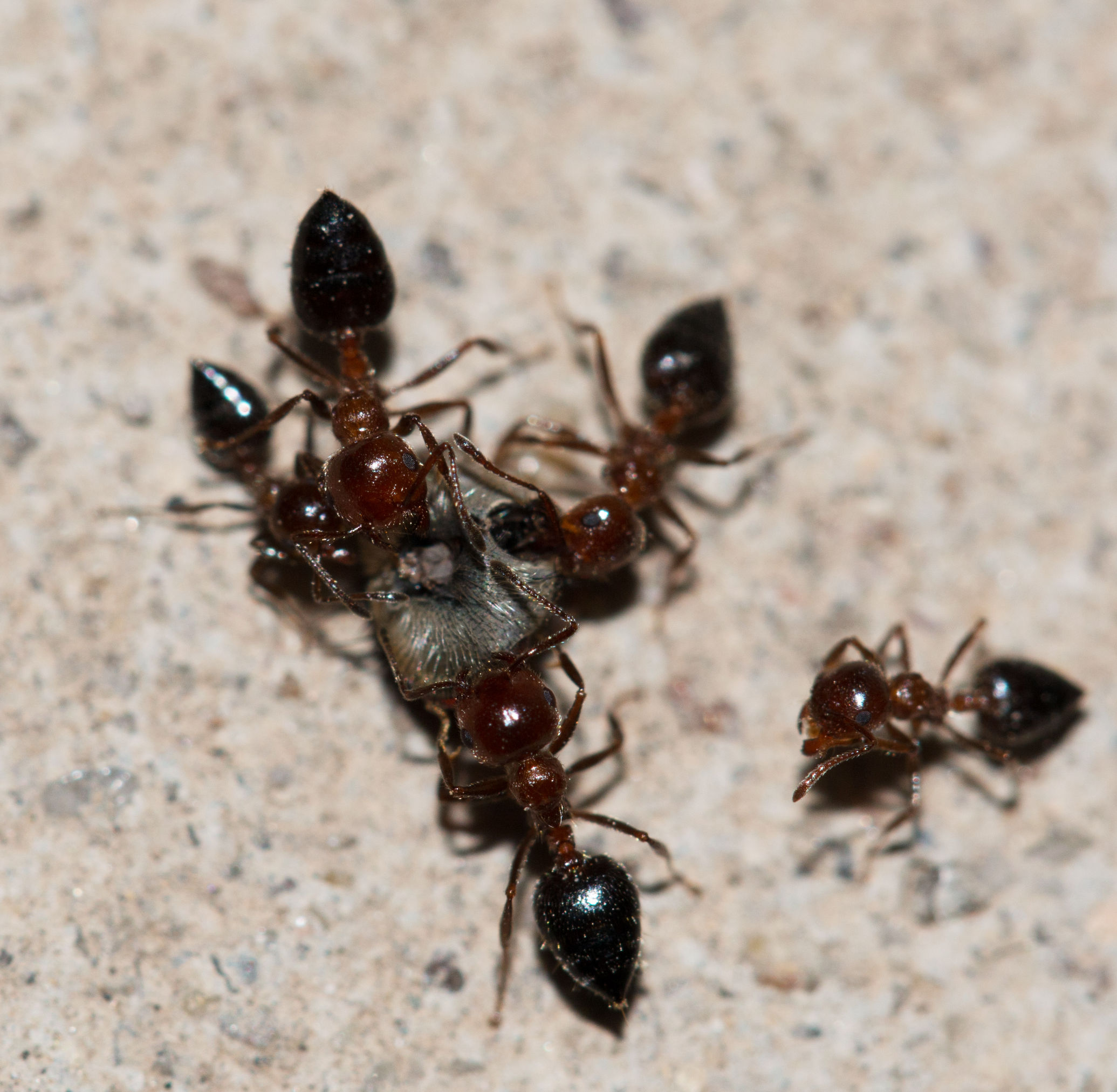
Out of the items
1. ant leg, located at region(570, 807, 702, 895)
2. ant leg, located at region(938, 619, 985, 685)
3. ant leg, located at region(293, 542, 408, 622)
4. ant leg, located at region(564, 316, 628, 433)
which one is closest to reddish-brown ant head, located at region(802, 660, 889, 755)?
ant leg, located at region(938, 619, 985, 685)

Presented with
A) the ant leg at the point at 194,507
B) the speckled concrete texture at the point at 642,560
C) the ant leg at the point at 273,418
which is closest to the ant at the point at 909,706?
the speckled concrete texture at the point at 642,560

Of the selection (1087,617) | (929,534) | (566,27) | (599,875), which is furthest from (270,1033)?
(566,27)

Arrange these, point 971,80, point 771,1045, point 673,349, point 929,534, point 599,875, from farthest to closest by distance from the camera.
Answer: point 971,80, point 929,534, point 673,349, point 771,1045, point 599,875

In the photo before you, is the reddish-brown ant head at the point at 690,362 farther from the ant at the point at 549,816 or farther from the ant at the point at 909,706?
the ant at the point at 549,816

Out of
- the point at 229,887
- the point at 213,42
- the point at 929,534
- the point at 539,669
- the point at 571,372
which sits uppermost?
the point at 213,42

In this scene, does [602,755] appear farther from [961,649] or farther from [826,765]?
[961,649]

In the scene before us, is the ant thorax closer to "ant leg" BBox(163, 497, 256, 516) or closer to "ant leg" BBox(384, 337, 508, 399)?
"ant leg" BBox(384, 337, 508, 399)

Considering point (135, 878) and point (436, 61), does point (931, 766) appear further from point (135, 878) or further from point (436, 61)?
point (436, 61)
